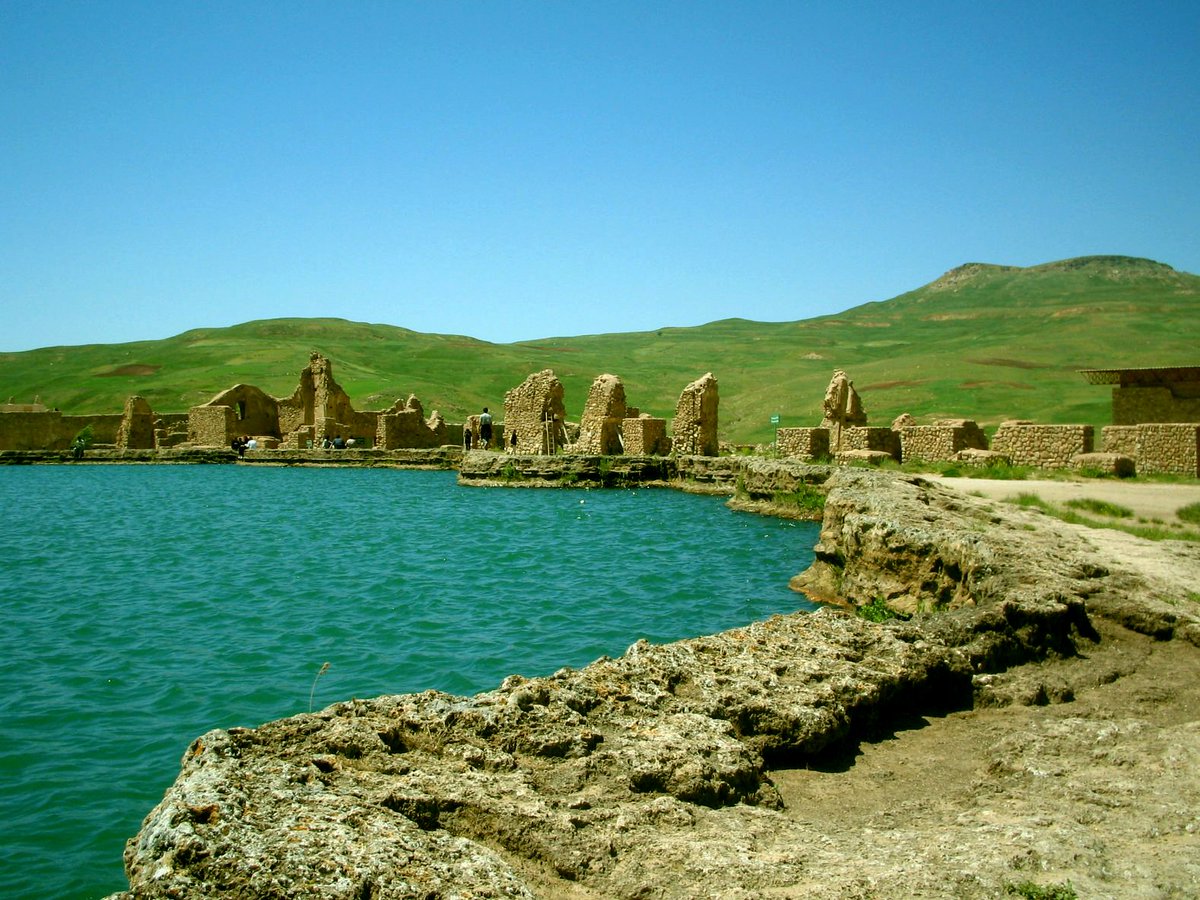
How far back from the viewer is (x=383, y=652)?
1005cm

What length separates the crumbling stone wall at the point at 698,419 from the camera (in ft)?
105

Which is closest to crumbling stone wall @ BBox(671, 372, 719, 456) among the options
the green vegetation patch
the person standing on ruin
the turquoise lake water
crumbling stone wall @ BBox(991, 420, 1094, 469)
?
the turquoise lake water

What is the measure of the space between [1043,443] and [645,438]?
536 inches

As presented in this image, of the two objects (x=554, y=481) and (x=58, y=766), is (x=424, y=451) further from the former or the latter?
(x=58, y=766)

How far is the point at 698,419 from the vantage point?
32125mm

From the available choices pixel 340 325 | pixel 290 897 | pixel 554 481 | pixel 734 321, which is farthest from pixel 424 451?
pixel 734 321

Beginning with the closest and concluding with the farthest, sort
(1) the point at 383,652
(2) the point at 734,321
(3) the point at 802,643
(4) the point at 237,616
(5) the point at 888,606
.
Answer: (3) the point at 802,643, (1) the point at 383,652, (5) the point at 888,606, (4) the point at 237,616, (2) the point at 734,321

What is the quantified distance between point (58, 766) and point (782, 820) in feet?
18.5

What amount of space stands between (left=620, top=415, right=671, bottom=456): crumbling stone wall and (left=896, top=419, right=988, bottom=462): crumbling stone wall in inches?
352

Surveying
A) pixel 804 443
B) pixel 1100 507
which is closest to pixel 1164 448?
pixel 1100 507

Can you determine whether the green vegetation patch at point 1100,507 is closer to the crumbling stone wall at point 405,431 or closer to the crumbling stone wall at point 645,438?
the crumbling stone wall at point 645,438

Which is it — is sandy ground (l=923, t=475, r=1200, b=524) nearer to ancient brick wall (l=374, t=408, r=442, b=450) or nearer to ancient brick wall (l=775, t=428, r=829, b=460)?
ancient brick wall (l=775, t=428, r=829, b=460)

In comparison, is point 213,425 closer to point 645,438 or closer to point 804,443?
point 645,438

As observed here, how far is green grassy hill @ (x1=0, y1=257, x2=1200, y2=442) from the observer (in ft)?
180
